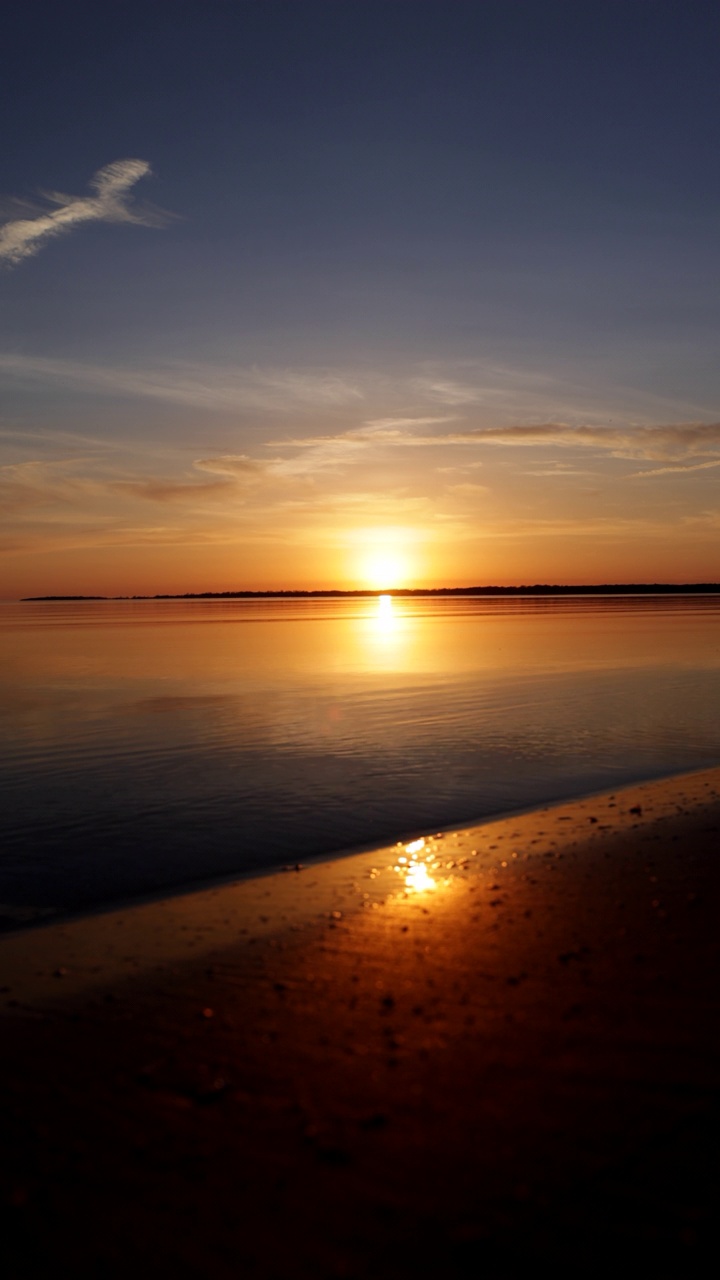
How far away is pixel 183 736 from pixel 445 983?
16574 mm

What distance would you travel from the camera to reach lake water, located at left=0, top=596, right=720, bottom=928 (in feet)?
44.0

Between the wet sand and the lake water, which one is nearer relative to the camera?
the wet sand

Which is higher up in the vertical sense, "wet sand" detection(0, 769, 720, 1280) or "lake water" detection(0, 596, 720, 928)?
"wet sand" detection(0, 769, 720, 1280)

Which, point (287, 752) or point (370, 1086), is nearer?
point (370, 1086)

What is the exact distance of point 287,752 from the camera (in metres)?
20.9

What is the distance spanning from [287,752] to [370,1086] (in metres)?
15.1

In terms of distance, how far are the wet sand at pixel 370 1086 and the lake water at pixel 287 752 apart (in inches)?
131

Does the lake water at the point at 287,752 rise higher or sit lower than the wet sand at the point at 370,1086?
lower

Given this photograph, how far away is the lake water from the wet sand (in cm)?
332

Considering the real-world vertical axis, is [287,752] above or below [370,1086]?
below

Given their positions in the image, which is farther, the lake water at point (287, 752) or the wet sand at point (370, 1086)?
the lake water at point (287, 752)

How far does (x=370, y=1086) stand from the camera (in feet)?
19.5

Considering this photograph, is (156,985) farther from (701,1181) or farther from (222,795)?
(222,795)

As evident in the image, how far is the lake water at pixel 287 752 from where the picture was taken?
44.0ft
